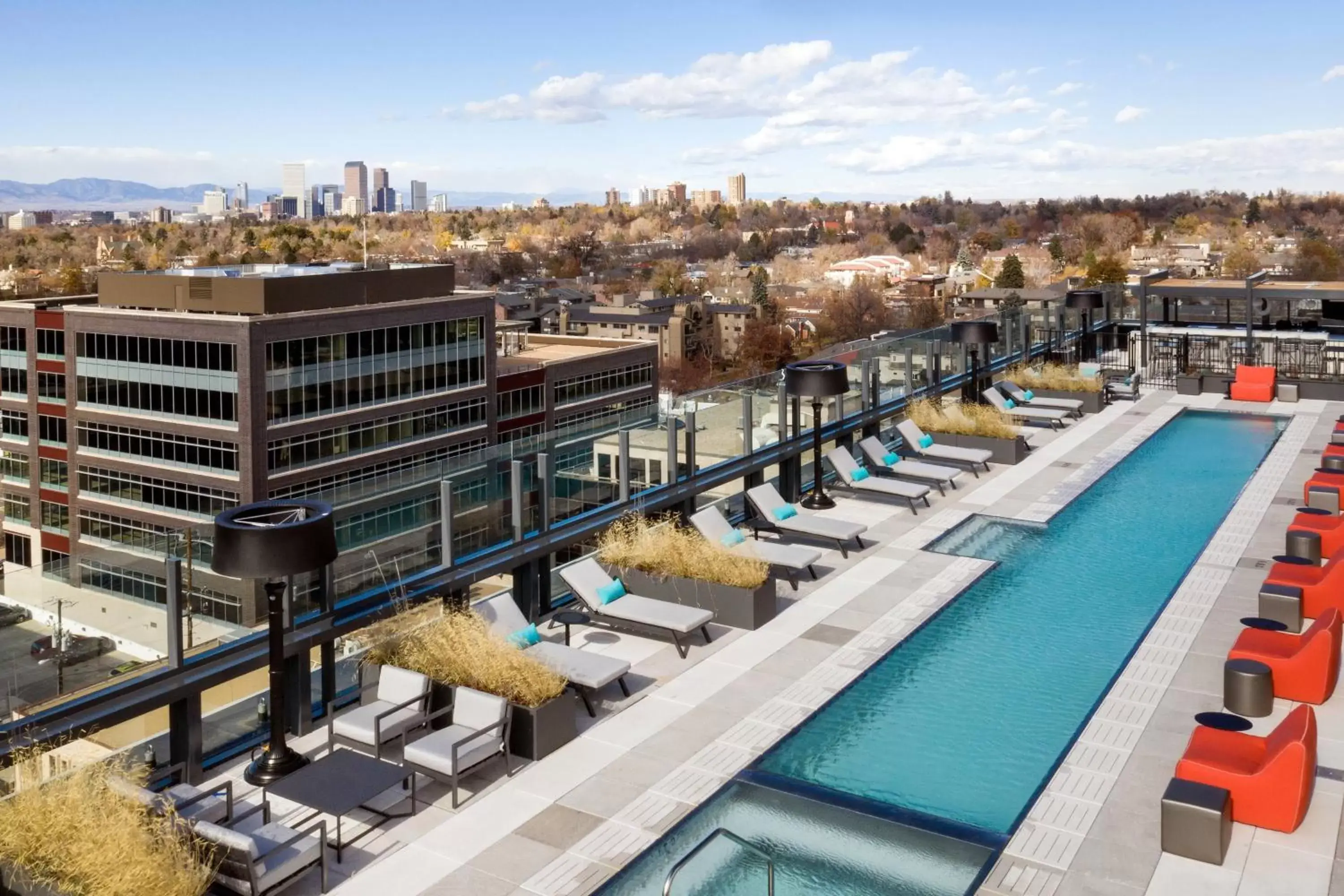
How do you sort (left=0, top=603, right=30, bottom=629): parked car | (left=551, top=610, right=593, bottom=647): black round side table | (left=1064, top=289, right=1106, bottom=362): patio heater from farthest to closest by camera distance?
(left=1064, top=289, right=1106, bottom=362): patio heater < (left=551, top=610, right=593, bottom=647): black round side table < (left=0, top=603, right=30, bottom=629): parked car

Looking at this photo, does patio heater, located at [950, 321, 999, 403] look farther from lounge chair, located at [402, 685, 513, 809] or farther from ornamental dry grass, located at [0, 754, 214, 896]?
ornamental dry grass, located at [0, 754, 214, 896]


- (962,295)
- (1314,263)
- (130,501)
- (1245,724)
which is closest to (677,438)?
(1245,724)

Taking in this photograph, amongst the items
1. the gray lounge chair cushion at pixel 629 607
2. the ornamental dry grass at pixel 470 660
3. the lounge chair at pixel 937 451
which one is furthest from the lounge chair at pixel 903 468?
the ornamental dry grass at pixel 470 660

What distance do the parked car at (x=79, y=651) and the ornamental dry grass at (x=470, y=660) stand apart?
5.24 feet

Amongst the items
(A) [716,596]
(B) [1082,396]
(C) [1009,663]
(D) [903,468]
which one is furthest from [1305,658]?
(B) [1082,396]

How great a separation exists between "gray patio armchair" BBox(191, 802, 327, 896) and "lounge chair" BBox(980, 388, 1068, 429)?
13.4m

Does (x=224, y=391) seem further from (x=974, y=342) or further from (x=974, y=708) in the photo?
(x=974, y=708)

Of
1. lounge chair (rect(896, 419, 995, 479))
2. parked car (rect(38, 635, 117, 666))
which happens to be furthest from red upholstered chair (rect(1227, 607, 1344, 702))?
parked car (rect(38, 635, 117, 666))

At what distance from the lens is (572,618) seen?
9328mm

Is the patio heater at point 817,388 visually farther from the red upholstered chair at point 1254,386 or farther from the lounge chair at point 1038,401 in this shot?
the red upholstered chair at point 1254,386

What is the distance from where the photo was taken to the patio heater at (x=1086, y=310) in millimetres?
20969

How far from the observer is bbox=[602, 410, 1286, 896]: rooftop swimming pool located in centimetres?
596

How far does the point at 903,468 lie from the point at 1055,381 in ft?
21.8

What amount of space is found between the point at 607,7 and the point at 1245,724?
97.1 m
